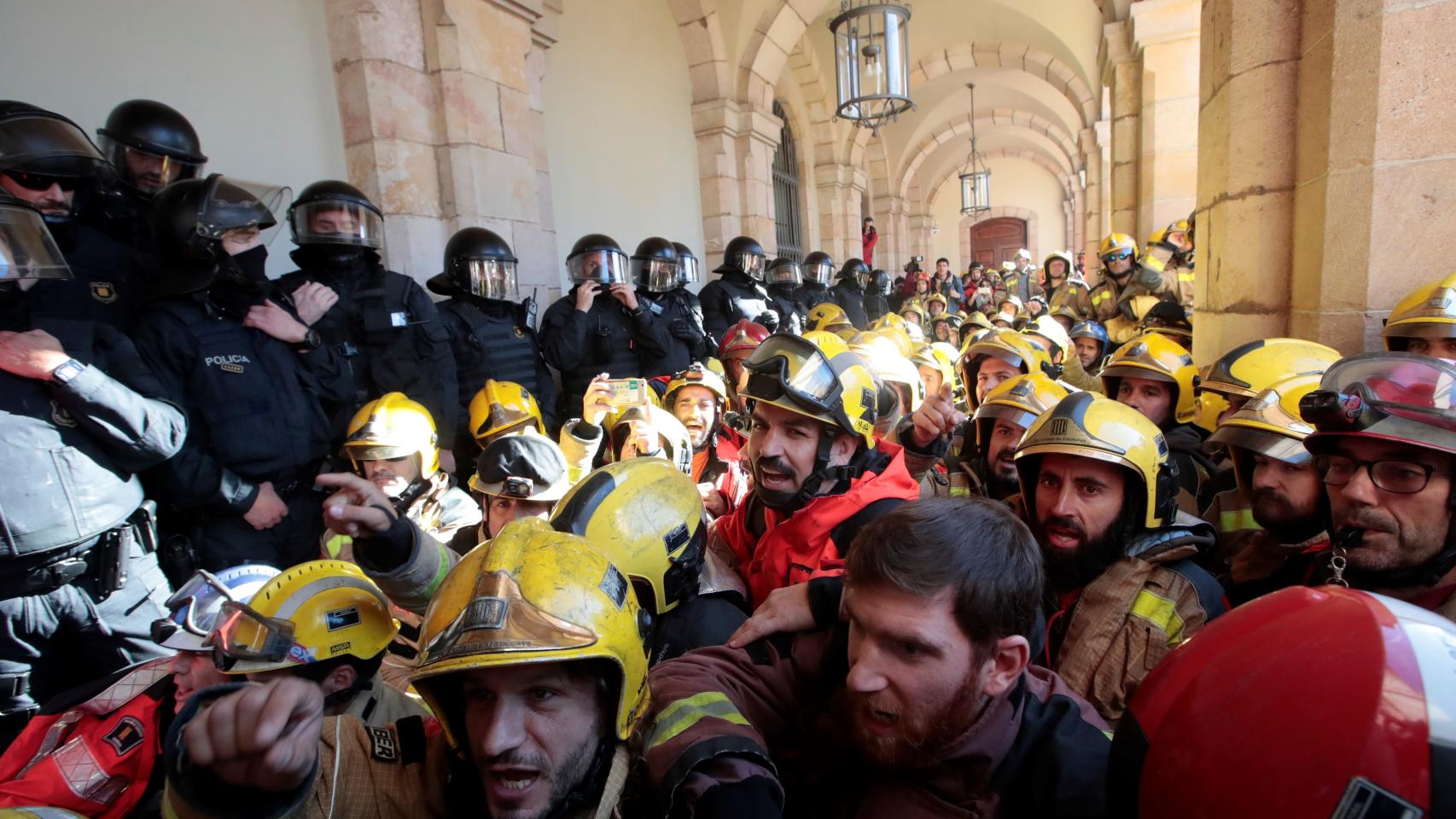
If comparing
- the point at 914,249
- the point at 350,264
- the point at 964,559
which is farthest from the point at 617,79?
the point at 914,249

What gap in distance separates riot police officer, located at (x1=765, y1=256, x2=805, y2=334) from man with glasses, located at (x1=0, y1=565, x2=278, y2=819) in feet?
22.0

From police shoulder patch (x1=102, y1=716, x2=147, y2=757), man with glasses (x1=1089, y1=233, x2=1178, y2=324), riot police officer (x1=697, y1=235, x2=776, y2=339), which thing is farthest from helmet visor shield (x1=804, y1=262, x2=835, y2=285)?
police shoulder patch (x1=102, y1=716, x2=147, y2=757)

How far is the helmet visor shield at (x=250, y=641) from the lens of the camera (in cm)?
168

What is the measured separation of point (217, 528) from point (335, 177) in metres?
2.92

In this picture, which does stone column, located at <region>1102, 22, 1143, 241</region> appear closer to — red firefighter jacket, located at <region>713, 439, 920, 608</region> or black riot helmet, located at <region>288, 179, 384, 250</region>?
red firefighter jacket, located at <region>713, 439, 920, 608</region>

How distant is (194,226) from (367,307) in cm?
107

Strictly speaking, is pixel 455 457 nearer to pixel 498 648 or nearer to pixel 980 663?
pixel 498 648

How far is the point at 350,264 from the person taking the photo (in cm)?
395

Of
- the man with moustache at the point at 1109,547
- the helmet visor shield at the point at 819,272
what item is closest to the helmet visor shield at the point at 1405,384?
the man with moustache at the point at 1109,547

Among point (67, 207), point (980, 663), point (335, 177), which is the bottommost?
point (980, 663)

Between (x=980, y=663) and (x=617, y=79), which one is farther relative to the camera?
(x=617, y=79)

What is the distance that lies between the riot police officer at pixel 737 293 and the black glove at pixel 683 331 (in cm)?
123

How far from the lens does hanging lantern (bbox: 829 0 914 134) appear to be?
21.5 ft

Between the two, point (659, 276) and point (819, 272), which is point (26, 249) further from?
point (819, 272)
